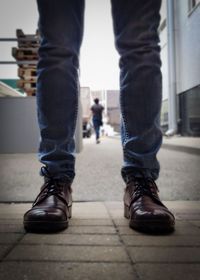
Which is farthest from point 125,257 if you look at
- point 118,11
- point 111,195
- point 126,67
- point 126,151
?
point 111,195

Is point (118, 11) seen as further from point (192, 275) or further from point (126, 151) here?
point (192, 275)

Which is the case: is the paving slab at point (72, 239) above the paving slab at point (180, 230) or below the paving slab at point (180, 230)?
above

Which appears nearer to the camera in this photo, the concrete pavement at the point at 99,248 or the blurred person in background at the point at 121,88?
the concrete pavement at the point at 99,248

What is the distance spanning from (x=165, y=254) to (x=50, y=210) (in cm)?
36

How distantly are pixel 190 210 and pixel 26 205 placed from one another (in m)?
0.65

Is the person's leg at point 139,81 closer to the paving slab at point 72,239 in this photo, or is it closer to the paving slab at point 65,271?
the paving slab at point 72,239

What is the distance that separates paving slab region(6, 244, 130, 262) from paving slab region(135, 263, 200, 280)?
2.5 inches

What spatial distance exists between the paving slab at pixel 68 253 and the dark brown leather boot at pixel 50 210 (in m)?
0.14

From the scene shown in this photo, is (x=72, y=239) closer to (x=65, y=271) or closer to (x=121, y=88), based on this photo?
(x=65, y=271)

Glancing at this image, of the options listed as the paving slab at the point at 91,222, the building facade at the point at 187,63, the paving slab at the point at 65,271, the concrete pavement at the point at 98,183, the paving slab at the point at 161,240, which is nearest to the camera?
the paving slab at the point at 65,271

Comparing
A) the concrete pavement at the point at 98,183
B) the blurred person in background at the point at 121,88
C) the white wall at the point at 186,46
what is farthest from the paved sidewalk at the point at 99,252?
the white wall at the point at 186,46

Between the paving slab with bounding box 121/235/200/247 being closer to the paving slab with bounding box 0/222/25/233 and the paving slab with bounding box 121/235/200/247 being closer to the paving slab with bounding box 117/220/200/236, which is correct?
the paving slab with bounding box 117/220/200/236

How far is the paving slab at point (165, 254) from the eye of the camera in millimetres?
816

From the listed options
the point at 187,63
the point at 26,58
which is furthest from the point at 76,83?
the point at 187,63
